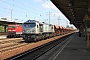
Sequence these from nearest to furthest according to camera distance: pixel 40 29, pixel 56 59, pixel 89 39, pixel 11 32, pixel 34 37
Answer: pixel 56 59
pixel 89 39
pixel 34 37
pixel 40 29
pixel 11 32

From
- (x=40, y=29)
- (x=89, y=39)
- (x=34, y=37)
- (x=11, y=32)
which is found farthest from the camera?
(x=11, y=32)

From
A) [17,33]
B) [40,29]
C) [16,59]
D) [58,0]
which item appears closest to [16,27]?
[17,33]

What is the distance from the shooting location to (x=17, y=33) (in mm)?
47781

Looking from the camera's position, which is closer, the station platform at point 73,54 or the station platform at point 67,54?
the station platform at point 73,54

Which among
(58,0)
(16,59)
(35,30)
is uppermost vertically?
(58,0)

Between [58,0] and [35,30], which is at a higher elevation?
[58,0]

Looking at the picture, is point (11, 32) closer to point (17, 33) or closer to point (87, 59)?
point (17, 33)

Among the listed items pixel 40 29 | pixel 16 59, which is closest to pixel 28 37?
pixel 40 29

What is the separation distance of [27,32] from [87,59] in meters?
17.7

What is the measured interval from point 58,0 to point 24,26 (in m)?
10.3

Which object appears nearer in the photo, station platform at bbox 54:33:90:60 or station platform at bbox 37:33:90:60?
station platform at bbox 54:33:90:60

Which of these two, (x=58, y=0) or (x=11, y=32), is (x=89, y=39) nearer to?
(x=58, y=0)

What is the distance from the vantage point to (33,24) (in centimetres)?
3081

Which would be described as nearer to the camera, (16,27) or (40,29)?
(40,29)
